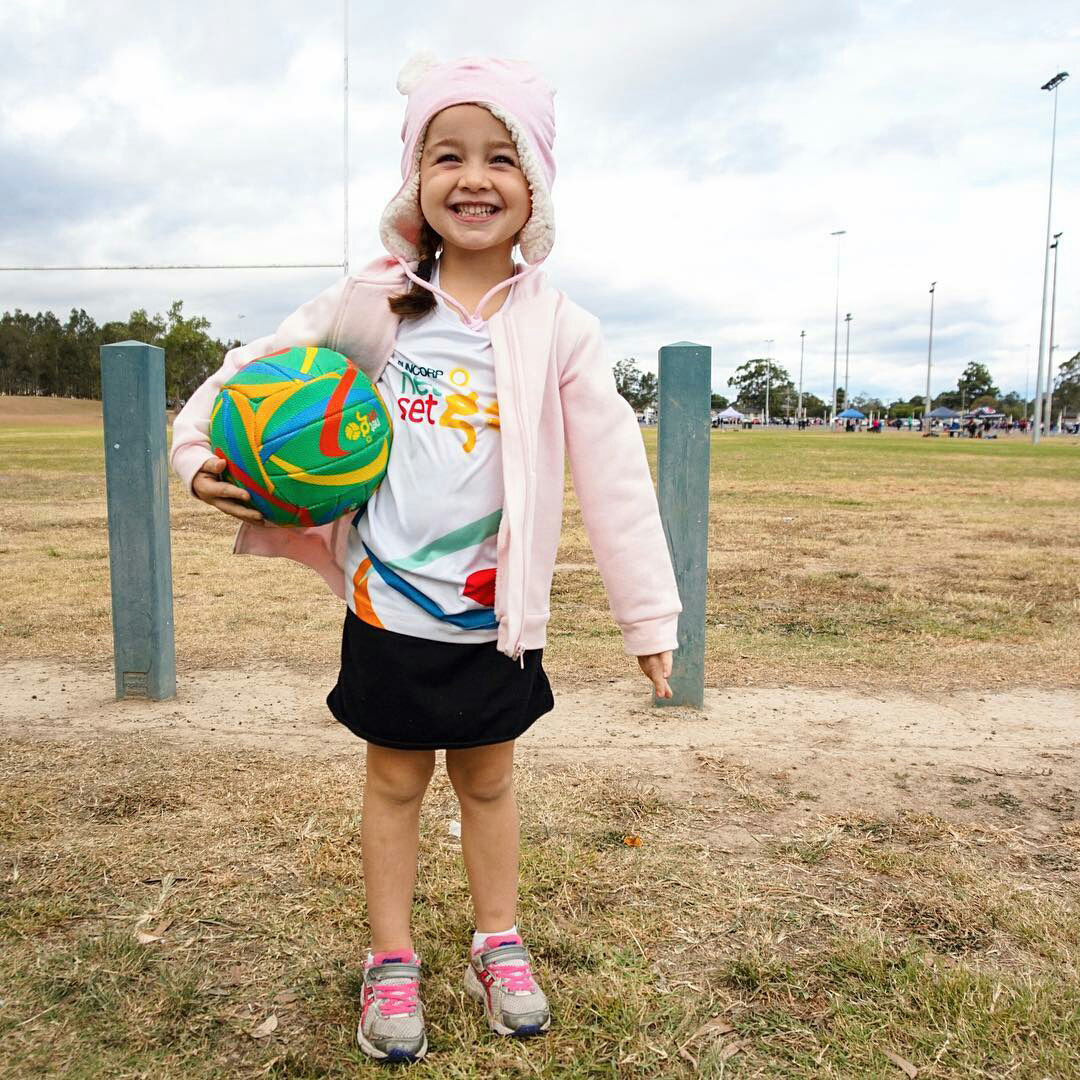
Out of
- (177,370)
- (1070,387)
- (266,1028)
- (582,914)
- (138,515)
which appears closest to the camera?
(266,1028)

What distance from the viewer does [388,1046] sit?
6.44ft

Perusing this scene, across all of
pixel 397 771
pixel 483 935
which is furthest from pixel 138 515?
pixel 483 935

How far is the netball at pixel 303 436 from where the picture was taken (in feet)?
6.59

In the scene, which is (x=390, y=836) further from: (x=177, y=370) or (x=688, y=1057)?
(x=177, y=370)

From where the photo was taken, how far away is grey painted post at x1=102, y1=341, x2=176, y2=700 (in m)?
3.96

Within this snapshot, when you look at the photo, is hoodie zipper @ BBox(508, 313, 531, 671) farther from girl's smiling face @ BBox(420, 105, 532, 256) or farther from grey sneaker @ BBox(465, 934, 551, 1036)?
grey sneaker @ BBox(465, 934, 551, 1036)

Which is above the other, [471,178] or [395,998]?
[471,178]

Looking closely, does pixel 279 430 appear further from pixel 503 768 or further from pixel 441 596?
pixel 503 768

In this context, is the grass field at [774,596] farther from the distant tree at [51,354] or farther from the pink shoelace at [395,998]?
the distant tree at [51,354]

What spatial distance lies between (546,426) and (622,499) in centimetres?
22

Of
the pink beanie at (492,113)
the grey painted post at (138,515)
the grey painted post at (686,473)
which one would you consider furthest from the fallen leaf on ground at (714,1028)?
the grey painted post at (138,515)

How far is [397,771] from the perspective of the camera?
82.1 inches

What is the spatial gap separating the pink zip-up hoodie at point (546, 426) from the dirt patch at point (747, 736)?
1.14 metres

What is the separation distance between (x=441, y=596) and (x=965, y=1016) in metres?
1.33
